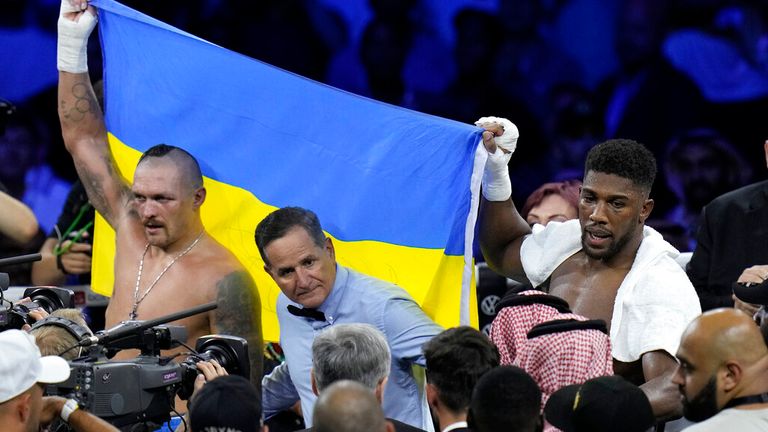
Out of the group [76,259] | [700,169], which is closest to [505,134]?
[76,259]

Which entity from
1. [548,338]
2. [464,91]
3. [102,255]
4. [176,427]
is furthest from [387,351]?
[464,91]

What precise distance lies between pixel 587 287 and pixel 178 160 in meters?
1.53

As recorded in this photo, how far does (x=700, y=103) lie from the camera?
25.5 feet

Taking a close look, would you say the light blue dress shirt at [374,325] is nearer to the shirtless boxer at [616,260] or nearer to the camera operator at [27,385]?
the shirtless boxer at [616,260]

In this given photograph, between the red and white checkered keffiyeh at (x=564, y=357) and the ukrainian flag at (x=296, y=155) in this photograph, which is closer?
the red and white checkered keffiyeh at (x=564, y=357)

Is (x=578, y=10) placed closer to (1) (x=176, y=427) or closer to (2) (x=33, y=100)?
(2) (x=33, y=100)

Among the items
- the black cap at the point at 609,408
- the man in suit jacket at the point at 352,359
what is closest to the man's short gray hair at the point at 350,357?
the man in suit jacket at the point at 352,359

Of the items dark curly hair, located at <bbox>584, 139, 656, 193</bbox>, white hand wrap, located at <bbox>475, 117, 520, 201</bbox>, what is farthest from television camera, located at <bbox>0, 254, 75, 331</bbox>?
dark curly hair, located at <bbox>584, 139, 656, 193</bbox>

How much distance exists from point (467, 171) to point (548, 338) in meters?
1.14

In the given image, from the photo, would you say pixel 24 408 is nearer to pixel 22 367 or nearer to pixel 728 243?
pixel 22 367

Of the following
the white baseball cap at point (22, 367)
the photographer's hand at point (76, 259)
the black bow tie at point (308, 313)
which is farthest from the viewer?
the photographer's hand at point (76, 259)

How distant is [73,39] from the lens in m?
5.14

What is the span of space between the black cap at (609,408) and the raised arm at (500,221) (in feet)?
4.91

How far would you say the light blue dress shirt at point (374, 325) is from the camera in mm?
4273
